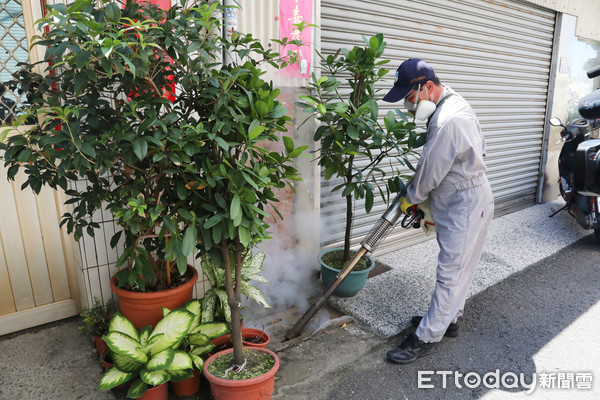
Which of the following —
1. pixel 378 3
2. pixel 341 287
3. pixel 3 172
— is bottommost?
pixel 341 287

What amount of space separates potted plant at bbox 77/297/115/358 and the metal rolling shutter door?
2.35 meters

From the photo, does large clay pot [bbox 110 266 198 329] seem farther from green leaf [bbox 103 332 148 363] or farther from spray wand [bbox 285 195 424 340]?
spray wand [bbox 285 195 424 340]

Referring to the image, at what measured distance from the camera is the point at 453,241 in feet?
11.0

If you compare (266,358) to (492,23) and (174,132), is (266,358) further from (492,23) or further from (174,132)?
(492,23)

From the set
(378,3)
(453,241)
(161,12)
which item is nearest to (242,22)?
(161,12)

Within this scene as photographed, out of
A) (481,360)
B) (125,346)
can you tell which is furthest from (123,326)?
(481,360)

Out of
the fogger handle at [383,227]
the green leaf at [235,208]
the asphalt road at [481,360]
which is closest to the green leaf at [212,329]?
the asphalt road at [481,360]

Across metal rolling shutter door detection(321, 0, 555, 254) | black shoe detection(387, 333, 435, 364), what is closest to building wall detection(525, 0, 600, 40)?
metal rolling shutter door detection(321, 0, 555, 254)

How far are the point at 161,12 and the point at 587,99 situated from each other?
5275 millimetres

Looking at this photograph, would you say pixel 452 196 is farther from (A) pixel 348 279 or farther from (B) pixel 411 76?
(A) pixel 348 279

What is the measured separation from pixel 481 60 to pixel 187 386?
5.98 meters

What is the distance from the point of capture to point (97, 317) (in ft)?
10.7

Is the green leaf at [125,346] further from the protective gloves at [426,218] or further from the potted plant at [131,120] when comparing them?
the protective gloves at [426,218]

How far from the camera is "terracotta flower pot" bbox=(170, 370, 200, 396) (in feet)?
9.49
